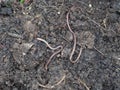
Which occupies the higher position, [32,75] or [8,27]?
[8,27]

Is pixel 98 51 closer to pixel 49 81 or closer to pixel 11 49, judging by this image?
pixel 49 81

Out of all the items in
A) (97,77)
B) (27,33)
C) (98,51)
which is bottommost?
(97,77)

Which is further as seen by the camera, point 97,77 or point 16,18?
point 16,18

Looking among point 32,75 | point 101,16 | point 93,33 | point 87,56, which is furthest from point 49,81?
point 101,16

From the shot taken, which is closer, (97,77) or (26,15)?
(97,77)

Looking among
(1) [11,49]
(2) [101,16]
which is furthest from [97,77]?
(1) [11,49]

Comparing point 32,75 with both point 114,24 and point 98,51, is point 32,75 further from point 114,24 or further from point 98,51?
point 114,24
